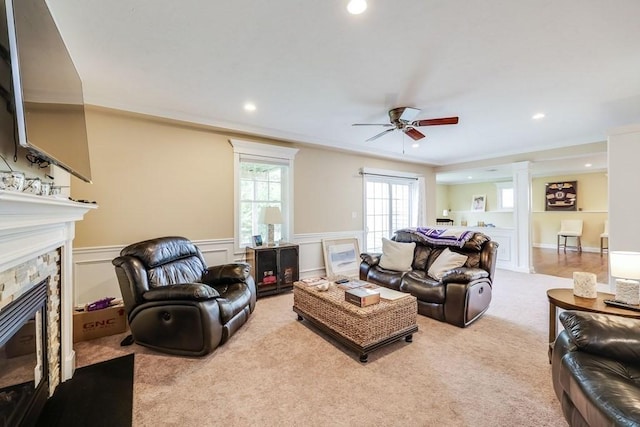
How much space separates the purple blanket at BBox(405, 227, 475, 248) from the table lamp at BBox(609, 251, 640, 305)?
145cm

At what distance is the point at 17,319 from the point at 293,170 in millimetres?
3621

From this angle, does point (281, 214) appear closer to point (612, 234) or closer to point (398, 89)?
point (398, 89)

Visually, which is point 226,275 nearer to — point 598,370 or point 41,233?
point 41,233

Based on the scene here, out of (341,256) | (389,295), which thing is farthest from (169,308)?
(341,256)

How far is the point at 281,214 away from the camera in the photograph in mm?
4465

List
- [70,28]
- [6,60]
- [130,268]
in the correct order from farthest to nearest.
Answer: [130,268] → [70,28] → [6,60]

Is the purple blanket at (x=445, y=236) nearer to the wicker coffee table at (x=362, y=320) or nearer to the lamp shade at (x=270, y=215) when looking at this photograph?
the wicker coffee table at (x=362, y=320)

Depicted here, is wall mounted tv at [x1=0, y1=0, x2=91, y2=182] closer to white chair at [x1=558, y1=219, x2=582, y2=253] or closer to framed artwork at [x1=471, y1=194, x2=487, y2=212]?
white chair at [x1=558, y1=219, x2=582, y2=253]

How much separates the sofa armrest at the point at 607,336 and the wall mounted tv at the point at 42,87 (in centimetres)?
300

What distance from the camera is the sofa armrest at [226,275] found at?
121 inches

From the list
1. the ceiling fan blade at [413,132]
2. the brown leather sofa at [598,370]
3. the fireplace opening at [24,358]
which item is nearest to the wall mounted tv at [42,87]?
the fireplace opening at [24,358]

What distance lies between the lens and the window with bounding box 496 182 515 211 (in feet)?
29.9

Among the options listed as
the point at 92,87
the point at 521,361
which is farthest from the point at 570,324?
the point at 92,87

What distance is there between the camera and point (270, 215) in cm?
412
